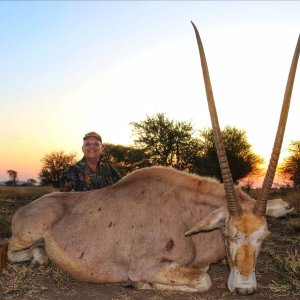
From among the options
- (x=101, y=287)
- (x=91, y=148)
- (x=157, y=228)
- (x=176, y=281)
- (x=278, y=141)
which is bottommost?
(x=101, y=287)

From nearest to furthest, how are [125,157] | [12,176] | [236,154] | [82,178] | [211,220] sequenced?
[211,220] < [82,178] < [236,154] < [125,157] < [12,176]

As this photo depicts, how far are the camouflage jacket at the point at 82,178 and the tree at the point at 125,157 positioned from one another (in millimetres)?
24968

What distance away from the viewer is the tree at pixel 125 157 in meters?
33.5

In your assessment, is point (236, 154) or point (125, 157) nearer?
point (236, 154)

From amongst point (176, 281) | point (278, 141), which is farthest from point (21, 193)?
point (278, 141)

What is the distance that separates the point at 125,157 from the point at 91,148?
31248 mm

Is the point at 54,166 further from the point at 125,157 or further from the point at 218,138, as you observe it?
the point at 218,138

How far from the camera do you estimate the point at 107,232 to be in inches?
205

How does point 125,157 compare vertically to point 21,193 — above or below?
above

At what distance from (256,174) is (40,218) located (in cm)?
2994

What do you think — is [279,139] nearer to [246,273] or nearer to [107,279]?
[246,273]

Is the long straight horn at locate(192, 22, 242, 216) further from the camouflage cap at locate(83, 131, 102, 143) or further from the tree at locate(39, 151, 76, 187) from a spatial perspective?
the tree at locate(39, 151, 76, 187)

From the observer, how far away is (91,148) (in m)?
7.25

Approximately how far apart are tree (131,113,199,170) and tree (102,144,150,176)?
22.6 inches
